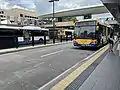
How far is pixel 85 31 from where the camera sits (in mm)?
21703

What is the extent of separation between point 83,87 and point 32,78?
2.41 metres

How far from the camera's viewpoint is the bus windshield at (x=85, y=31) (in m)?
21.3

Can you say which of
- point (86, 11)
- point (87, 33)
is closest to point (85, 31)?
point (87, 33)

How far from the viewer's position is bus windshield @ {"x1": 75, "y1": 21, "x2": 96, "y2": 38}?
69.9 ft

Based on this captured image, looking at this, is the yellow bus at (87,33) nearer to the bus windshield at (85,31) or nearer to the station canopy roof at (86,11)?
the bus windshield at (85,31)

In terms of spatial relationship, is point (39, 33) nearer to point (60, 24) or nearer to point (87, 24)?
point (87, 24)

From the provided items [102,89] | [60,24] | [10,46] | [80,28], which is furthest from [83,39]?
[60,24]

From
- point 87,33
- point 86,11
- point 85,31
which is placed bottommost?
point 87,33

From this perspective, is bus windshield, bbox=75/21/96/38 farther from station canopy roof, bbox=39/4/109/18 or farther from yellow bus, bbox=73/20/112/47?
station canopy roof, bbox=39/4/109/18

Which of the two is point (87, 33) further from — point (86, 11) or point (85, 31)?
point (86, 11)

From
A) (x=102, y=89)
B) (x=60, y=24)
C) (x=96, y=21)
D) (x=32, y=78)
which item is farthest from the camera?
(x=60, y=24)

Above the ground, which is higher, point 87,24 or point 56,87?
point 87,24

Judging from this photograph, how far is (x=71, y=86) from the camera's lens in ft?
22.6

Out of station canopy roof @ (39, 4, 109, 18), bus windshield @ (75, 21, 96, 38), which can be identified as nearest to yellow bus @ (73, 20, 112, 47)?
bus windshield @ (75, 21, 96, 38)
